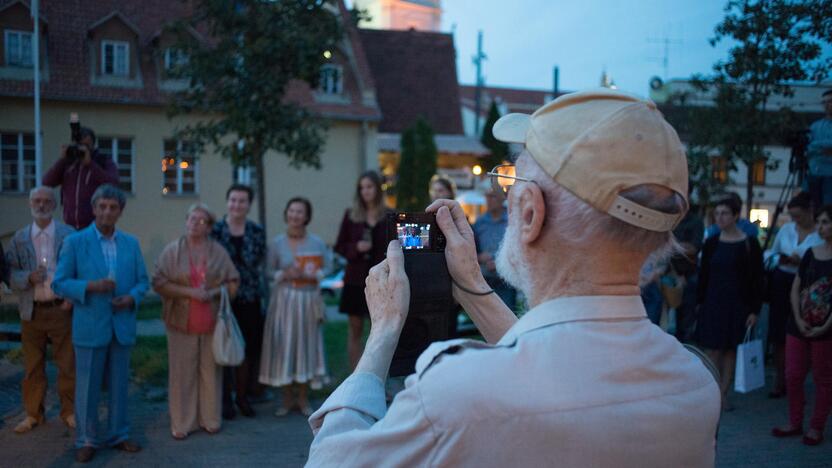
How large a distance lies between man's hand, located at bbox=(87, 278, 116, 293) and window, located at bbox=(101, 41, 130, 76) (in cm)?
1542

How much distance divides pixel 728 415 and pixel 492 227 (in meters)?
Result: 3.16

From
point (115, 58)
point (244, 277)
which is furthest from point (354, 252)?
point (115, 58)

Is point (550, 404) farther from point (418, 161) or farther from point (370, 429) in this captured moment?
point (418, 161)

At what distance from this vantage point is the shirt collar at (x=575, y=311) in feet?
4.68

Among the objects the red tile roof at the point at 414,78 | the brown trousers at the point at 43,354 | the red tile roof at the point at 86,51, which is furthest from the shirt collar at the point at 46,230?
the red tile roof at the point at 414,78

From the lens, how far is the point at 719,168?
10.2m

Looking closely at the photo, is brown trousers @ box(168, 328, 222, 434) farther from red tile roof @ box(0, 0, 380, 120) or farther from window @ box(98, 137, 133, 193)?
window @ box(98, 137, 133, 193)

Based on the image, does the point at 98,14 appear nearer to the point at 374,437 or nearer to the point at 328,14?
the point at 328,14

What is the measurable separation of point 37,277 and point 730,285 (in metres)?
6.63

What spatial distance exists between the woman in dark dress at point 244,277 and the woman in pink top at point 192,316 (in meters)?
0.48

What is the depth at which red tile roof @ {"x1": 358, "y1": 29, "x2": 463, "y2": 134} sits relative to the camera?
34.5m

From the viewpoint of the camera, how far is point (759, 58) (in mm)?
9516

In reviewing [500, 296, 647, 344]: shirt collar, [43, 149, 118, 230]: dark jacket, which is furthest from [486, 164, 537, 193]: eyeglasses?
[43, 149, 118, 230]: dark jacket

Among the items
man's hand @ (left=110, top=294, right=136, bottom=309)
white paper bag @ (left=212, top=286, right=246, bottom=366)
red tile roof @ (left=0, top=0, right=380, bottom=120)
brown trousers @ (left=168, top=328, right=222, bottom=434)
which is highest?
red tile roof @ (left=0, top=0, right=380, bottom=120)
